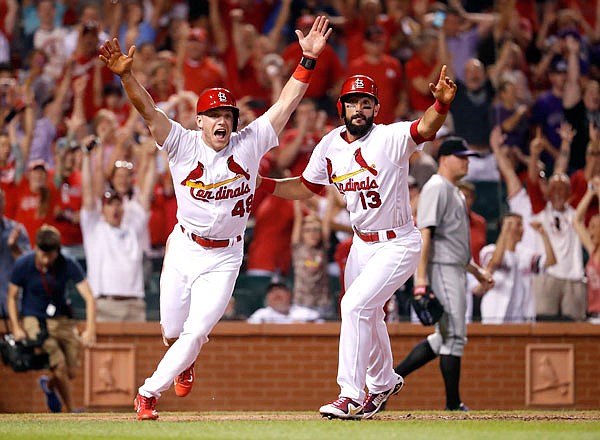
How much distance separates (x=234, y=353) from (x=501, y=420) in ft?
14.6

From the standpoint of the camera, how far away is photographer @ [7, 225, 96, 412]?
10836mm

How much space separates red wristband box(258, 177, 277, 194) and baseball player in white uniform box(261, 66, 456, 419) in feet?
1.48

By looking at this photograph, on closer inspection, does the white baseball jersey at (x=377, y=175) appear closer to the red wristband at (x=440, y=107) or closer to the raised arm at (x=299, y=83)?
the red wristband at (x=440, y=107)

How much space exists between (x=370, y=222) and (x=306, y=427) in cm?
133

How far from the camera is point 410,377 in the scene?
478 inches

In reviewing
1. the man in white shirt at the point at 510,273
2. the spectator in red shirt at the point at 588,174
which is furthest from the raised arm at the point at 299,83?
the spectator in red shirt at the point at 588,174

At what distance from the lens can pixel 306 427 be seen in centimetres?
742

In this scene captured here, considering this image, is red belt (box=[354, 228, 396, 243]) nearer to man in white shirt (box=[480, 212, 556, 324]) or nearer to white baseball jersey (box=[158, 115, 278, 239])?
white baseball jersey (box=[158, 115, 278, 239])

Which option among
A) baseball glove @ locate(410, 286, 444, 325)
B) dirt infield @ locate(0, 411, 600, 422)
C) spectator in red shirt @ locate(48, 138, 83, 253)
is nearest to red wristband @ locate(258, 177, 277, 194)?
baseball glove @ locate(410, 286, 444, 325)

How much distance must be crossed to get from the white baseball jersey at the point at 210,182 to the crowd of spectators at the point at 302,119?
4059 millimetres

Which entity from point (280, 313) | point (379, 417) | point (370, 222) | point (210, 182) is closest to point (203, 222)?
point (210, 182)

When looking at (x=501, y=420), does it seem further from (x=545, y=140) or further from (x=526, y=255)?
(x=545, y=140)

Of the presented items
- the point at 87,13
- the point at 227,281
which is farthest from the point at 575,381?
the point at 87,13

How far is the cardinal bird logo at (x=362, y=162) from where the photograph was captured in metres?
7.79
